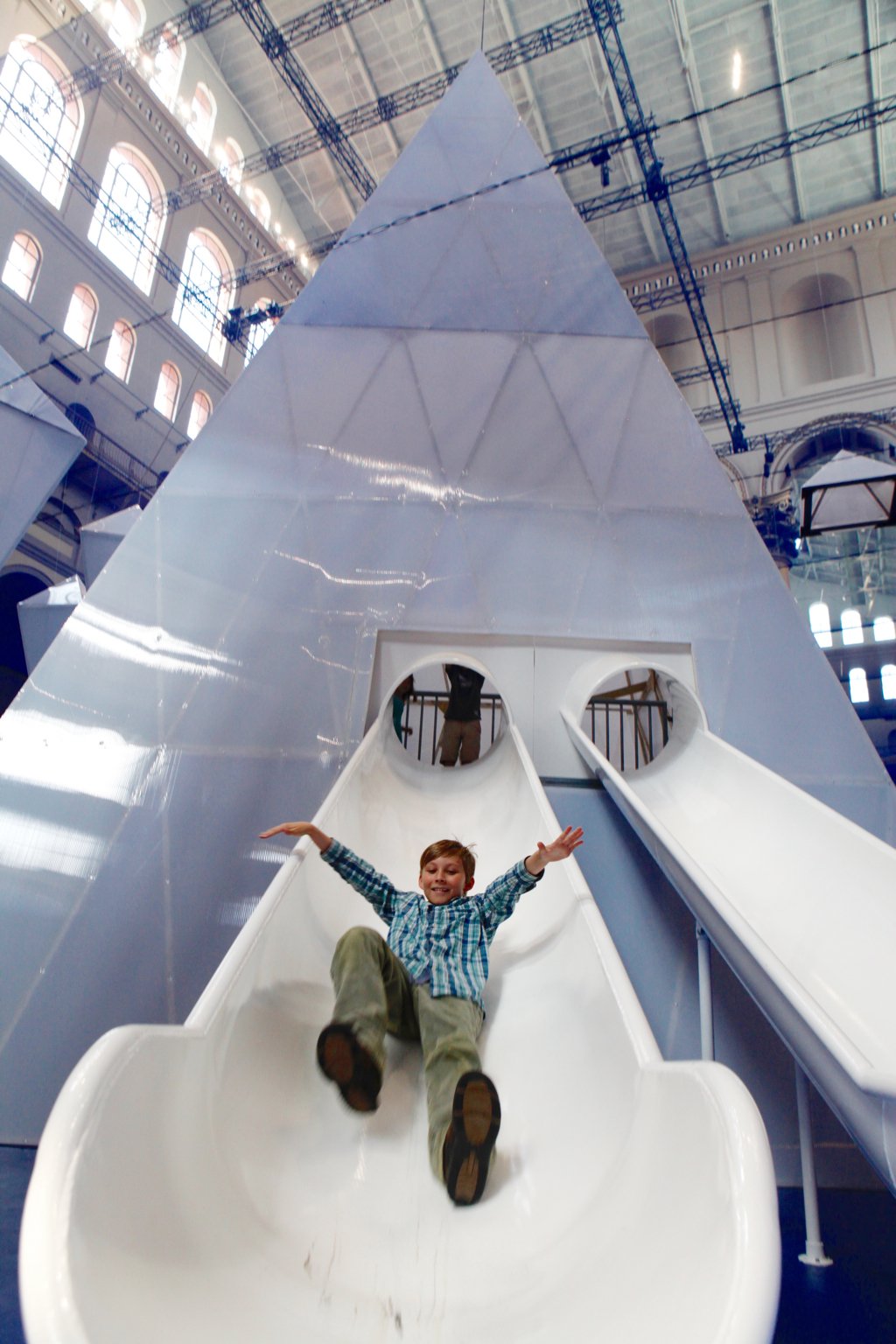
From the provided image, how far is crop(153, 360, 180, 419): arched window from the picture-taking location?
13.6 m

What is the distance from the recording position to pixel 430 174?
205 inches

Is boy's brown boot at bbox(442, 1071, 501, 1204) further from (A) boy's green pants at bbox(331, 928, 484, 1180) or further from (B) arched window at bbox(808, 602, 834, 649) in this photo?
(B) arched window at bbox(808, 602, 834, 649)

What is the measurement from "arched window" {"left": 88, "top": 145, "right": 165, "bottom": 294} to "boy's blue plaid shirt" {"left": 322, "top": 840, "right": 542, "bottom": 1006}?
13674 mm

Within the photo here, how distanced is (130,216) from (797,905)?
1495cm

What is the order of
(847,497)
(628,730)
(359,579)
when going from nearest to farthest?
(359,579)
(847,497)
(628,730)

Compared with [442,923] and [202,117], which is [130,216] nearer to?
[202,117]

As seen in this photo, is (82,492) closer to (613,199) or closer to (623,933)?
(613,199)

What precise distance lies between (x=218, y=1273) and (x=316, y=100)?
13.8 meters

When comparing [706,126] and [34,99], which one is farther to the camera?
[706,126]

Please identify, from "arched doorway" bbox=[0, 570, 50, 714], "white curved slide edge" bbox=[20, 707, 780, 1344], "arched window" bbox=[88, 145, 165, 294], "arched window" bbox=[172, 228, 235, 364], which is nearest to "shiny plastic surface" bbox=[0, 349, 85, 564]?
"arched doorway" bbox=[0, 570, 50, 714]

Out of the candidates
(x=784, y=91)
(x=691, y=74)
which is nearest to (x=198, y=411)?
(x=691, y=74)

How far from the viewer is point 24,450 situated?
6.46m

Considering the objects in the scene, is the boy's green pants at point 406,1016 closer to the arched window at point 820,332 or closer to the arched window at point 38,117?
the arched window at point 38,117

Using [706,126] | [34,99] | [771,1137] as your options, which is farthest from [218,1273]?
[706,126]
